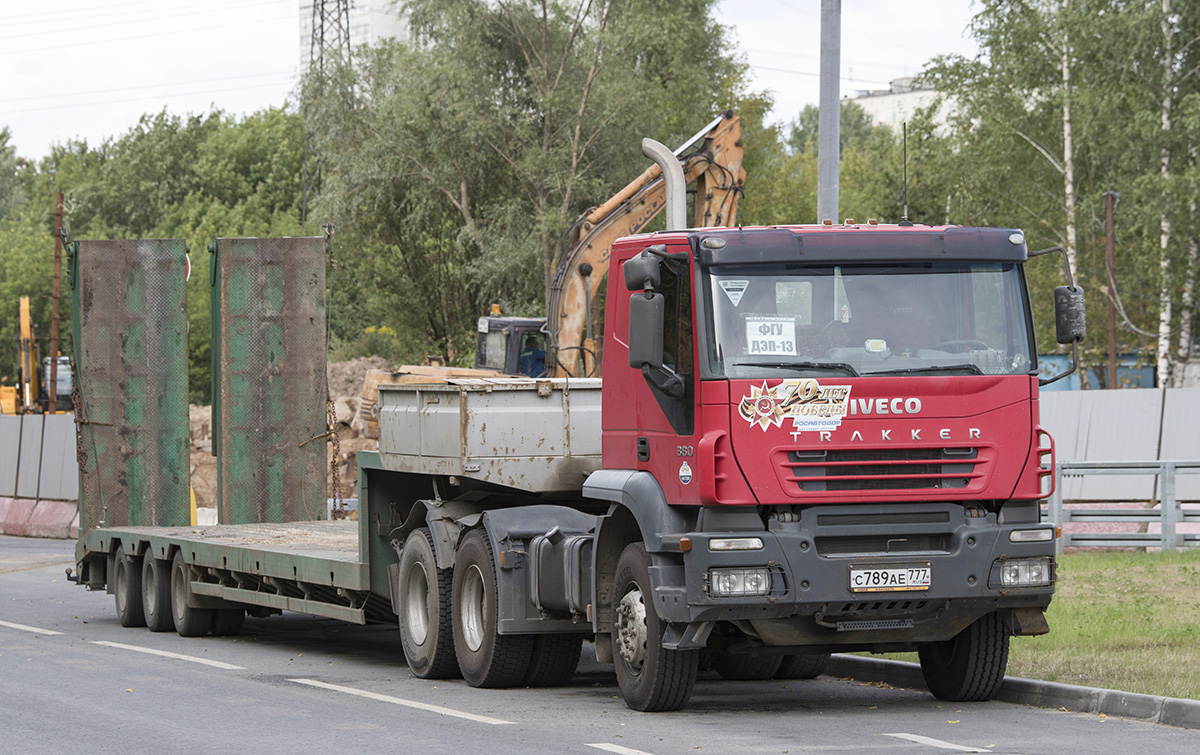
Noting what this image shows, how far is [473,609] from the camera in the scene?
11.7 metres

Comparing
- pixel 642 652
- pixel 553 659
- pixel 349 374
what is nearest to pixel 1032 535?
pixel 642 652

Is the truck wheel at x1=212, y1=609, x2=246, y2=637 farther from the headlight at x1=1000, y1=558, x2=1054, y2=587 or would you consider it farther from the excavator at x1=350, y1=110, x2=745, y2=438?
the headlight at x1=1000, y1=558, x2=1054, y2=587

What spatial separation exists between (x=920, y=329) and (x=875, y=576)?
146cm

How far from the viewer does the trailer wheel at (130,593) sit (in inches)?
666

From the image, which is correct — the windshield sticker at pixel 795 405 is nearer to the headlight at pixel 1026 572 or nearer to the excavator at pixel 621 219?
the headlight at pixel 1026 572

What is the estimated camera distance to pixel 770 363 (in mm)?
9398

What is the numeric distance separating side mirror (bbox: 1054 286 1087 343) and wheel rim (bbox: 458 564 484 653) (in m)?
4.33

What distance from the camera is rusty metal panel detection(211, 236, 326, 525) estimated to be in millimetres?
17484

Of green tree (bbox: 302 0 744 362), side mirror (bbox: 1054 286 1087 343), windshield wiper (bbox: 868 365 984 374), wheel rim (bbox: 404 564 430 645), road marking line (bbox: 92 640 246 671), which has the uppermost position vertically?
green tree (bbox: 302 0 744 362)

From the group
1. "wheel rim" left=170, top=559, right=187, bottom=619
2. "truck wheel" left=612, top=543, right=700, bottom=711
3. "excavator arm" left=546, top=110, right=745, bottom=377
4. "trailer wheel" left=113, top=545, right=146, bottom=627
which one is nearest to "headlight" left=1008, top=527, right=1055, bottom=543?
"truck wheel" left=612, top=543, right=700, bottom=711

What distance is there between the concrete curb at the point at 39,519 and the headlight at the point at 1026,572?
26.0 metres

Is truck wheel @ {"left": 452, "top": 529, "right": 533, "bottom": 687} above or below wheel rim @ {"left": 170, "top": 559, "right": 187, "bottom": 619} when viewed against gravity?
above

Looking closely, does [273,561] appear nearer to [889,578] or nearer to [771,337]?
[771,337]

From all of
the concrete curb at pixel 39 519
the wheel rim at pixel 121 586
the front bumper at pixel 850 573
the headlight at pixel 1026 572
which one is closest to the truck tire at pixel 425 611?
the front bumper at pixel 850 573
